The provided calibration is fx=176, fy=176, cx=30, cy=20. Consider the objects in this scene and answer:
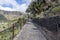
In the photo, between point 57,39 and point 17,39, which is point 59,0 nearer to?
point 17,39

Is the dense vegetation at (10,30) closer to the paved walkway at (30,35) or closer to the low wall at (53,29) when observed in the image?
the paved walkway at (30,35)

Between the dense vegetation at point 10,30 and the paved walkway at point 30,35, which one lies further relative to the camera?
the dense vegetation at point 10,30

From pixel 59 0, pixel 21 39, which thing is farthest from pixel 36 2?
pixel 21 39

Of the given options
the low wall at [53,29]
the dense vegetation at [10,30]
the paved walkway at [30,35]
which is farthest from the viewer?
the dense vegetation at [10,30]

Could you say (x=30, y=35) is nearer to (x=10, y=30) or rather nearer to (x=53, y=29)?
(x=10, y=30)

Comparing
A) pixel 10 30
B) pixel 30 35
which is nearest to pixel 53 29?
pixel 30 35

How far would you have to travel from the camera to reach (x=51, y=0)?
42781mm

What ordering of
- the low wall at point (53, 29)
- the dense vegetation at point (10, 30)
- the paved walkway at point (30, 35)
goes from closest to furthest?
the low wall at point (53, 29)
the paved walkway at point (30, 35)
the dense vegetation at point (10, 30)

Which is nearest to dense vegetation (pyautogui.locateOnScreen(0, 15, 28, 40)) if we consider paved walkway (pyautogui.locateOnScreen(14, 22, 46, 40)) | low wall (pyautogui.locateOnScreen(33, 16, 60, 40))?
paved walkway (pyautogui.locateOnScreen(14, 22, 46, 40))

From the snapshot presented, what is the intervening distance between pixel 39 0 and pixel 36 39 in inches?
1737

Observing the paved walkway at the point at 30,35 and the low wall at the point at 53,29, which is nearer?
the low wall at the point at 53,29

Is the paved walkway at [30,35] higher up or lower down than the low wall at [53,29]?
lower down

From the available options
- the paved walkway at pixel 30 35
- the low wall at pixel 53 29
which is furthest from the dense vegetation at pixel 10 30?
the low wall at pixel 53 29

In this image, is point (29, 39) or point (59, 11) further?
point (59, 11)
